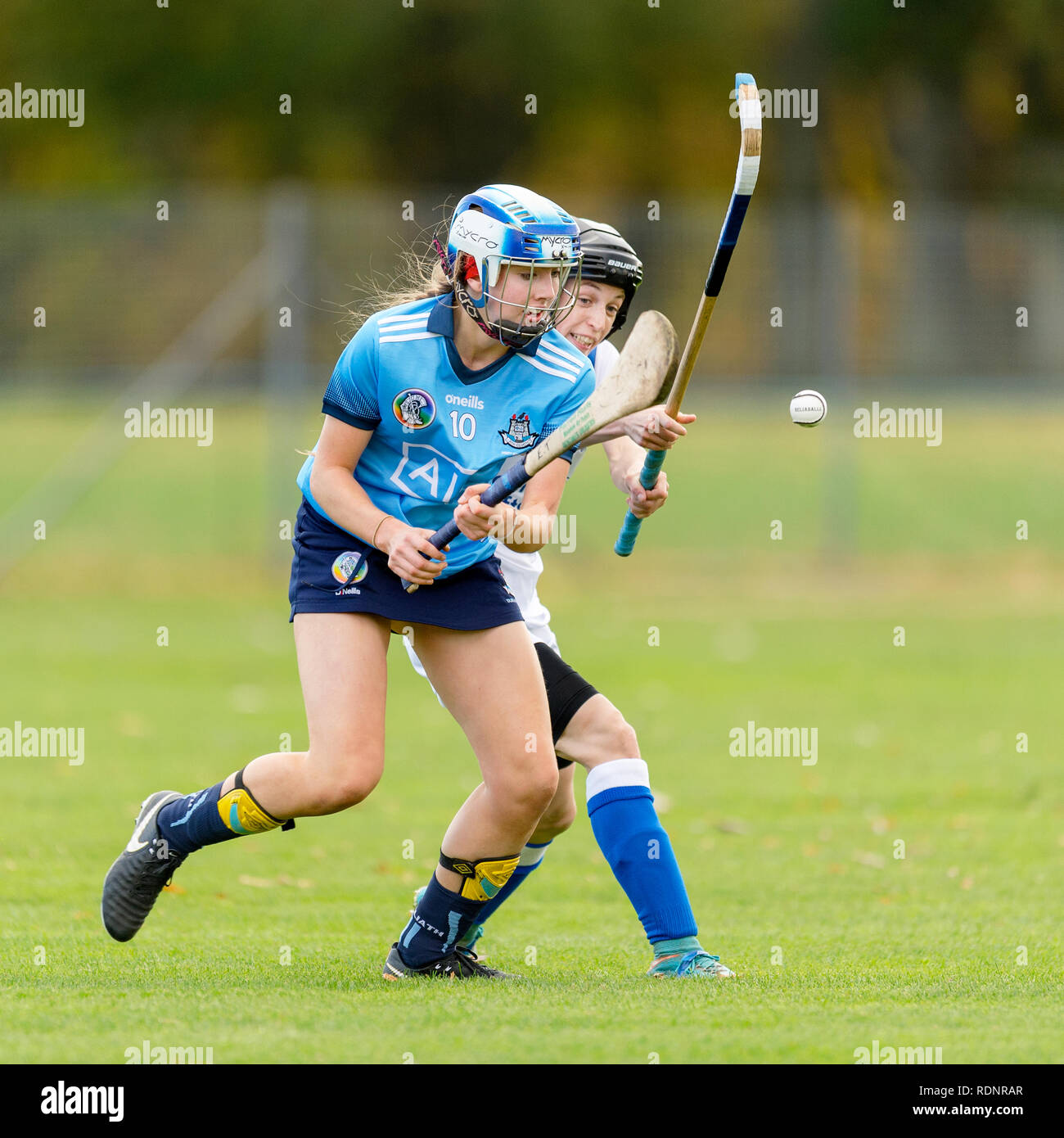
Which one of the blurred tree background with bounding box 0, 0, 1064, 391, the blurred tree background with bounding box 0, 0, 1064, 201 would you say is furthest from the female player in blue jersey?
the blurred tree background with bounding box 0, 0, 1064, 201

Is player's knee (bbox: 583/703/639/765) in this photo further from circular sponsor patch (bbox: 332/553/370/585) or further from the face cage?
the face cage

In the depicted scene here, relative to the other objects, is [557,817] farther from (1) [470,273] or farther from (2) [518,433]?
(1) [470,273]

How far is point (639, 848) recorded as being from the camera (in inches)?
197

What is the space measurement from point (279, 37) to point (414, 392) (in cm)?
3136

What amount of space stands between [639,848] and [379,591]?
1044 mm

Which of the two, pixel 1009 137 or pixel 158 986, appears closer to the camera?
pixel 158 986

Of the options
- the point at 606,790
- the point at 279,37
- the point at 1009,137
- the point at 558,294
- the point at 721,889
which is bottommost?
the point at 721,889

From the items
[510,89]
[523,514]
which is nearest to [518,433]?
[523,514]

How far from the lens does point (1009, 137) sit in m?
32.0

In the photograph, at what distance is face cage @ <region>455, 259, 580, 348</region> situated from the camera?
4.51 meters

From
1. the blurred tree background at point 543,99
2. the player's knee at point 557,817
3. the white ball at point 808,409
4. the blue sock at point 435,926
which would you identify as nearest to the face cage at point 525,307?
the white ball at point 808,409

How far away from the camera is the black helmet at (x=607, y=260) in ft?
17.1
